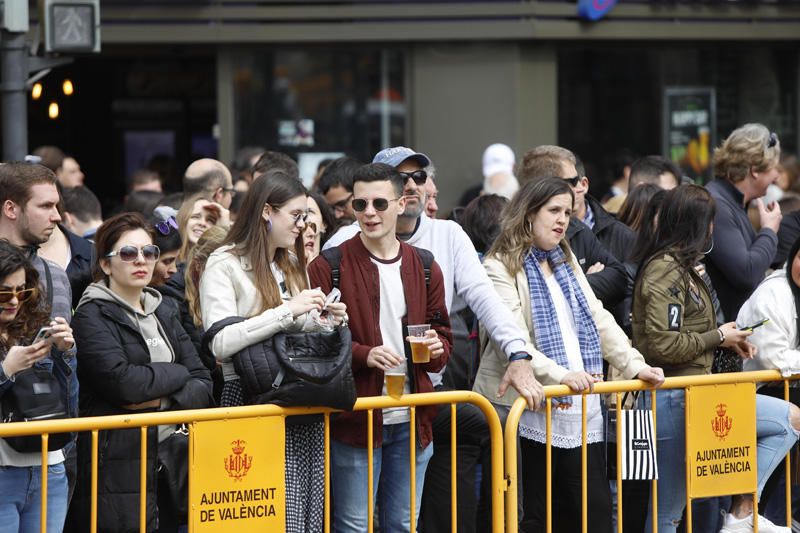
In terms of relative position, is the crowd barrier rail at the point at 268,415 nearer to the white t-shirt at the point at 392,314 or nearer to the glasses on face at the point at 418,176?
the white t-shirt at the point at 392,314

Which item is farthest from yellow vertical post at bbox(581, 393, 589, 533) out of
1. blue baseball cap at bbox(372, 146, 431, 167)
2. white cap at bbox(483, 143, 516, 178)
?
white cap at bbox(483, 143, 516, 178)

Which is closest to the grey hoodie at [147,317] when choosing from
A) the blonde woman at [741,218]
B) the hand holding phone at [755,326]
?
the hand holding phone at [755,326]

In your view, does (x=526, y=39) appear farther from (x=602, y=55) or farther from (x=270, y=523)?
(x=270, y=523)

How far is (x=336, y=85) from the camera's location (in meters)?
14.3

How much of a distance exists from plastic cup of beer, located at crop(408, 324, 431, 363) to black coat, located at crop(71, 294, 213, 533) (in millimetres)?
1025

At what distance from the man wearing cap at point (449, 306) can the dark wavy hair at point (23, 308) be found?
1648 millimetres

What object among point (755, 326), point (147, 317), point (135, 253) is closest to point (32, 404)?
point (147, 317)

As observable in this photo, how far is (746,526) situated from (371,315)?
2.58m

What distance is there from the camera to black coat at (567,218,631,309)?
7.55 metres

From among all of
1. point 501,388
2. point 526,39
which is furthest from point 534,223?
point 526,39

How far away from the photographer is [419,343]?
230 inches

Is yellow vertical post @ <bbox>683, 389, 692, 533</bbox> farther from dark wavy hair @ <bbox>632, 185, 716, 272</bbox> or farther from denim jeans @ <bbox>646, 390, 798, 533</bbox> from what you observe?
dark wavy hair @ <bbox>632, 185, 716, 272</bbox>

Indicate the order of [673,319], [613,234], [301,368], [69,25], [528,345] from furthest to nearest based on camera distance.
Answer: [69,25], [613,234], [673,319], [528,345], [301,368]

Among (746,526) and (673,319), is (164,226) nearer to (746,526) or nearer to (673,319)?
(673,319)
